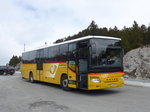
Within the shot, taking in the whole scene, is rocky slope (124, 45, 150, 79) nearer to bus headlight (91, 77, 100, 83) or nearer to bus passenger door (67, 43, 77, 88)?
bus passenger door (67, 43, 77, 88)

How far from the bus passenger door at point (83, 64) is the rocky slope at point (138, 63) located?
10558 millimetres

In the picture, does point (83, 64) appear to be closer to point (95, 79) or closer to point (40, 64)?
point (95, 79)

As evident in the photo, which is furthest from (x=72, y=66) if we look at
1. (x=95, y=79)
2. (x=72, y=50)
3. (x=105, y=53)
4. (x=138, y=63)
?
(x=138, y=63)

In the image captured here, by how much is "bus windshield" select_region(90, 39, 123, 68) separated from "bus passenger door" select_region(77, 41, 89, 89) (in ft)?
1.56

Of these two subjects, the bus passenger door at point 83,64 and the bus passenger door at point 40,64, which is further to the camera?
the bus passenger door at point 40,64

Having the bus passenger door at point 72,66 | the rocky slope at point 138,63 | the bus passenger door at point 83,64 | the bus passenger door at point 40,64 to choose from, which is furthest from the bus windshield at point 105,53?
the rocky slope at point 138,63

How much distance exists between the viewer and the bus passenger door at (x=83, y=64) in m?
10.0

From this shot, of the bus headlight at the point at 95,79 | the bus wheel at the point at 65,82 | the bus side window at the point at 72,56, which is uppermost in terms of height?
the bus side window at the point at 72,56

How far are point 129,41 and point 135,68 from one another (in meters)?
6.21

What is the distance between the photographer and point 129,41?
2583 centimetres

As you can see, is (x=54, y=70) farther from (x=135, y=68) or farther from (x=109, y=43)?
(x=135, y=68)

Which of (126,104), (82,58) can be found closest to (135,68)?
(82,58)

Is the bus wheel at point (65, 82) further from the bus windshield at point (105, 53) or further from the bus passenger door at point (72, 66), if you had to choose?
the bus windshield at point (105, 53)

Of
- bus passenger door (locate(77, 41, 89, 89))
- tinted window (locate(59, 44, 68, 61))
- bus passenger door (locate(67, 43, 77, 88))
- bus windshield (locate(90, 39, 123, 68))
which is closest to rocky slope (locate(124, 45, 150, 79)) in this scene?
bus windshield (locate(90, 39, 123, 68))
